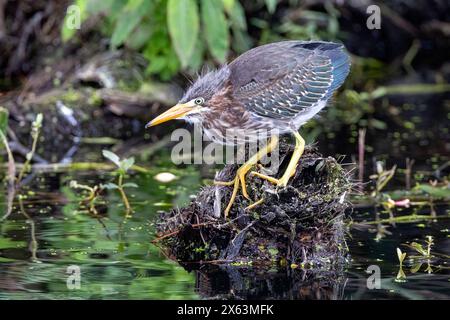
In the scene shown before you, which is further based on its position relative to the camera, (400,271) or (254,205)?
(254,205)

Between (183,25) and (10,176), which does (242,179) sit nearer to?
(10,176)

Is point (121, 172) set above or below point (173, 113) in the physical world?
below

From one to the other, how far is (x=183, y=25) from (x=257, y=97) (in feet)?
12.1

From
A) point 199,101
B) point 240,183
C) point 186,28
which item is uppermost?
point 186,28

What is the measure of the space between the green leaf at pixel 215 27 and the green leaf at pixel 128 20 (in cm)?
72

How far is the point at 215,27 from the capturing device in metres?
11.6

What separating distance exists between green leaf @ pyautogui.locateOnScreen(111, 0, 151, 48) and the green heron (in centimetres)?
405

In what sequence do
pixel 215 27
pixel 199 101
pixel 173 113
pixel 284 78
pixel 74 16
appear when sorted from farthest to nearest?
pixel 74 16
pixel 215 27
pixel 284 78
pixel 199 101
pixel 173 113

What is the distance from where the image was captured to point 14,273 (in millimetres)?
6852

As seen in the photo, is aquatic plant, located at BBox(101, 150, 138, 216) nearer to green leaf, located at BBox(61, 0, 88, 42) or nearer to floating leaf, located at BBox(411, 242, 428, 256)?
floating leaf, located at BBox(411, 242, 428, 256)

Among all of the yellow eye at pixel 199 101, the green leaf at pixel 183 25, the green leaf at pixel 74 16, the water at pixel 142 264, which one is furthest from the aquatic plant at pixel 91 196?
the green leaf at pixel 74 16

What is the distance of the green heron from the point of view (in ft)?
24.6

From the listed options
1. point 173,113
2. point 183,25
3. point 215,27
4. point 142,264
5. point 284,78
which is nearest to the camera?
point 142,264

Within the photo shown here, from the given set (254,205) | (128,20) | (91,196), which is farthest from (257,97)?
(128,20)
